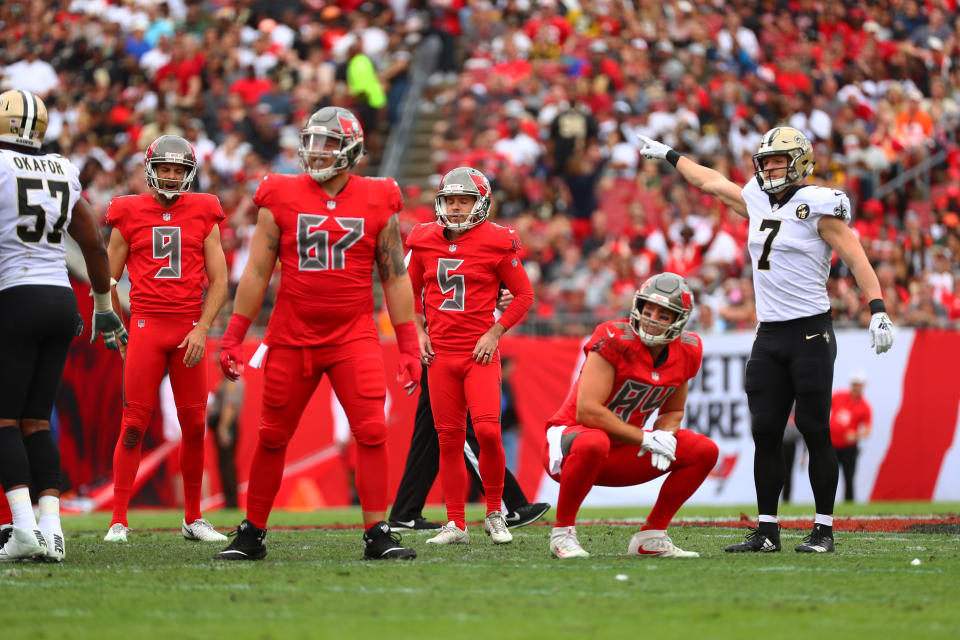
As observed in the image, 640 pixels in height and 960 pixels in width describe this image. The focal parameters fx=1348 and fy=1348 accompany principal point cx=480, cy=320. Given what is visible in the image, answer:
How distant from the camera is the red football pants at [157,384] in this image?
7887 millimetres

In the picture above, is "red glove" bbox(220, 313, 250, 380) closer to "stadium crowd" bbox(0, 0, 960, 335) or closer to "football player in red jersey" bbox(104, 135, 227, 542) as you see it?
"football player in red jersey" bbox(104, 135, 227, 542)

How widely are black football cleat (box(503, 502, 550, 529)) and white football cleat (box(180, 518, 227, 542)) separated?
6.25ft

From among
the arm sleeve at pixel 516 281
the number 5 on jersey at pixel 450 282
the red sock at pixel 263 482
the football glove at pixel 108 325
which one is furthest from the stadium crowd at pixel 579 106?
the red sock at pixel 263 482

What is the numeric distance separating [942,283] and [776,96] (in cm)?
390

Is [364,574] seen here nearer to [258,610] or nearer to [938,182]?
[258,610]

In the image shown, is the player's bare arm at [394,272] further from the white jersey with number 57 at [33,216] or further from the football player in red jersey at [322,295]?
the white jersey with number 57 at [33,216]

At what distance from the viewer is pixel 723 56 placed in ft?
61.6

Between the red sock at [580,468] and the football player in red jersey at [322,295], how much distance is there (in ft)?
2.77

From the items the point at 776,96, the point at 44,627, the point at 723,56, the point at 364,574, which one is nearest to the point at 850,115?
the point at 776,96

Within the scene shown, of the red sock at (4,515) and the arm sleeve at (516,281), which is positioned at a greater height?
the arm sleeve at (516,281)

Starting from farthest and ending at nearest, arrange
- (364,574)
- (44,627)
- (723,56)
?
(723,56) < (364,574) < (44,627)

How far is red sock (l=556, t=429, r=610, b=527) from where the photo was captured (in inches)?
250

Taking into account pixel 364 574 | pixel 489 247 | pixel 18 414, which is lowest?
pixel 364 574

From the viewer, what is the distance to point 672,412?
6684mm
